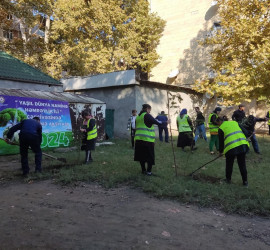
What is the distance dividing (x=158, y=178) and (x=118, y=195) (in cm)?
130

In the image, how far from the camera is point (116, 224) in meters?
3.60

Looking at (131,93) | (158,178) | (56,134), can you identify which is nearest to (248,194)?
(158,178)

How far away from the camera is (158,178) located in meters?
5.94

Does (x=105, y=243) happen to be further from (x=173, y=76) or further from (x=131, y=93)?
(x=173, y=76)

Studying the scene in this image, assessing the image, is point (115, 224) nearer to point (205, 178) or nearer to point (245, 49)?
point (205, 178)

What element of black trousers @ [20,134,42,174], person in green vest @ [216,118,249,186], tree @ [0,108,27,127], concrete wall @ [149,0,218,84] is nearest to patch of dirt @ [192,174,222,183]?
person in green vest @ [216,118,249,186]

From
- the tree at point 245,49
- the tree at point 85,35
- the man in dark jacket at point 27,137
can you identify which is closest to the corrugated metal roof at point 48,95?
the man in dark jacket at point 27,137

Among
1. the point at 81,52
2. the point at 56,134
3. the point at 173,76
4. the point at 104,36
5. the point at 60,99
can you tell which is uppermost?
the point at 104,36

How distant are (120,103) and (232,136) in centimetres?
1022

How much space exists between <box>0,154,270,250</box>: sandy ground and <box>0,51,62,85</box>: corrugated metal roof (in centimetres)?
817

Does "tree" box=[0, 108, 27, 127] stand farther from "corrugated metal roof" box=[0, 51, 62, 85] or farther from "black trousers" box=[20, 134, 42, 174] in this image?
"black trousers" box=[20, 134, 42, 174]

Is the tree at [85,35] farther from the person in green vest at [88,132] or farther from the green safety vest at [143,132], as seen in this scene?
the green safety vest at [143,132]

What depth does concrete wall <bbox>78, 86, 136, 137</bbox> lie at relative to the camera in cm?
1457

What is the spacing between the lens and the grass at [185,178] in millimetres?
4586
